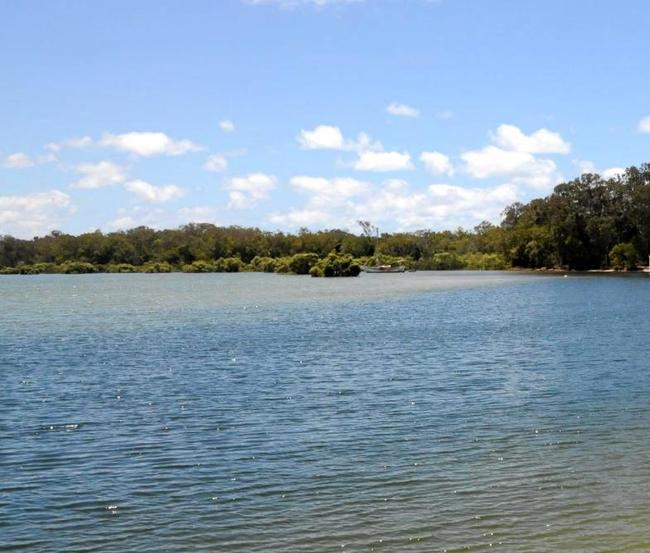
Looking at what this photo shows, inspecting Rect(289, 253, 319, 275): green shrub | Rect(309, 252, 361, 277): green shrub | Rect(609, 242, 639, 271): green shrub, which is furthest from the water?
Rect(289, 253, 319, 275): green shrub

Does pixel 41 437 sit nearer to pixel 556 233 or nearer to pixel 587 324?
pixel 587 324

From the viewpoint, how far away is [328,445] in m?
18.7

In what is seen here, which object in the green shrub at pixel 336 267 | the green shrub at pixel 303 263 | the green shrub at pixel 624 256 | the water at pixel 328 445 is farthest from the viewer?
the green shrub at pixel 303 263

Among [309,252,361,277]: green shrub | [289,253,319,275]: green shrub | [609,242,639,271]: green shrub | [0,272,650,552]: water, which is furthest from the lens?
[289,253,319,275]: green shrub

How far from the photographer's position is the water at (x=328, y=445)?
13086 mm

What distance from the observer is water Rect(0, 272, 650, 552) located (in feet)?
42.9

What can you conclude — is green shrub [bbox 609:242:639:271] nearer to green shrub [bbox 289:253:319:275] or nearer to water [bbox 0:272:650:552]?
green shrub [bbox 289:253:319:275]

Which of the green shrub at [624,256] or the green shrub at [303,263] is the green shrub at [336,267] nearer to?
the green shrub at [303,263]

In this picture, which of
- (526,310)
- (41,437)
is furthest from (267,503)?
(526,310)

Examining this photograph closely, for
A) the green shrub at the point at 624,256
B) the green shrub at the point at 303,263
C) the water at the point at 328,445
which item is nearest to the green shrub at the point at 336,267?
the green shrub at the point at 303,263

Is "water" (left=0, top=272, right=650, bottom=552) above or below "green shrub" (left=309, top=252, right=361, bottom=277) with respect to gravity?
below

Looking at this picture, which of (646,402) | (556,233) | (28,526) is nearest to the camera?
(28,526)

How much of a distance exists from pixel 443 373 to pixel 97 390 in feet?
39.2

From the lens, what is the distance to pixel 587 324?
50781 millimetres
